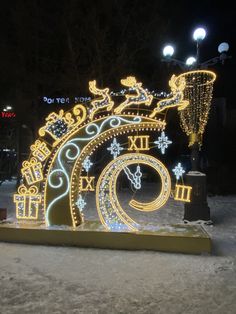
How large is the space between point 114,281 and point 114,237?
7.24 feet

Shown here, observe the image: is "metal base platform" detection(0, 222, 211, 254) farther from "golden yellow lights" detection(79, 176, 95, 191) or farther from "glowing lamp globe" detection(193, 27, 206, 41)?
"glowing lamp globe" detection(193, 27, 206, 41)

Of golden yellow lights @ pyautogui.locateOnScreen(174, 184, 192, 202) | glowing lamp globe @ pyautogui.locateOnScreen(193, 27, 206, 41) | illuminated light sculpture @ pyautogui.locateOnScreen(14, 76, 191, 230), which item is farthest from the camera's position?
glowing lamp globe @ pyautogui.locateOnScreen(193, 27, 206, 41)

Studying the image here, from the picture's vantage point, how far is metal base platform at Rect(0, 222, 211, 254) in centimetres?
889

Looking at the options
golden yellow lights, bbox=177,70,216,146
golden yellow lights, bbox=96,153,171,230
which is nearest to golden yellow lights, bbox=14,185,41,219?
golden yellow lights, bbox=96,153,171,230

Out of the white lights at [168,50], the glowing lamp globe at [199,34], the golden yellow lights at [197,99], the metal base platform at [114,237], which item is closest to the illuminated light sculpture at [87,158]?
the metal base platform at [114,237]

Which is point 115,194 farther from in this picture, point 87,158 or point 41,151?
point 41,151

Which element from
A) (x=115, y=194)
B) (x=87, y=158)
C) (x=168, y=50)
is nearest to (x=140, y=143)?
(x=115, y=194)

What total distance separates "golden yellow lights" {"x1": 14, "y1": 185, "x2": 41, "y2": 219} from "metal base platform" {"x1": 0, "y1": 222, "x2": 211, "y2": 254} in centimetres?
44

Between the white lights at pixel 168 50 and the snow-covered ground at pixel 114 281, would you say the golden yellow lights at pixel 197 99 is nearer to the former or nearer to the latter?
the white lights at pixel 168 50

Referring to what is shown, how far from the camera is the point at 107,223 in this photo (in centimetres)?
983

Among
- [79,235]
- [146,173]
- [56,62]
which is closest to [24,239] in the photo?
[79,235]

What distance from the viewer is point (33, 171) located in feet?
34.1

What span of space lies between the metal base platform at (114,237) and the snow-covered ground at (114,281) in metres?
0.23

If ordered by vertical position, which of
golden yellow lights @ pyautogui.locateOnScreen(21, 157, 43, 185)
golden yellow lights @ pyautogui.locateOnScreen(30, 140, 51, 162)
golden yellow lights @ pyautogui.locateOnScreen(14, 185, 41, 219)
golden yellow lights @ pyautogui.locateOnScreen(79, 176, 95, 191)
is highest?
golden yellow lights @ pyautogui.locateOnScreen(30, 140, 51, 162)
